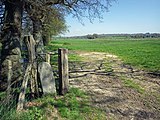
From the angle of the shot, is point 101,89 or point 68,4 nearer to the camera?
point 101,89

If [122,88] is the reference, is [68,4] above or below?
above

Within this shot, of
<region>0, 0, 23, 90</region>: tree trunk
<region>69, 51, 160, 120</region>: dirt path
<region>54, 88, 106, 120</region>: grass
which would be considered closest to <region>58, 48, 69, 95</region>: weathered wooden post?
<region>54, 88, 106, 120</region>: grass

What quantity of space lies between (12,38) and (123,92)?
450 centimetres

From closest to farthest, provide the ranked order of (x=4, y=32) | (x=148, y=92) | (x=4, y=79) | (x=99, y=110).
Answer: (x=99, y=110)
(x=148, y=92)
(x=4, y=79)
(x=4, y=32)

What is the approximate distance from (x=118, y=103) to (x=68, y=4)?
31.5 feet

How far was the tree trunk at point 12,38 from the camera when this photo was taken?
934cm

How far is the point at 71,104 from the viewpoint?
702cm

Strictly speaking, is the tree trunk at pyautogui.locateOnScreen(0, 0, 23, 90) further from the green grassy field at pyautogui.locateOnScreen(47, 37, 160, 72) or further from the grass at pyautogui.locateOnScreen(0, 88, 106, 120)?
the green grassy field at pyautogui.locateOnScreen(47, 37, 160, 72)

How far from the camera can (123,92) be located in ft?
27.1

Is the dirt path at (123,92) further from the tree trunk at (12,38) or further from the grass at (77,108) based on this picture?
the tree trunk at (12,38)

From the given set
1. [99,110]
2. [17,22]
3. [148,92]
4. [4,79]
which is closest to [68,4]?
[17,22]

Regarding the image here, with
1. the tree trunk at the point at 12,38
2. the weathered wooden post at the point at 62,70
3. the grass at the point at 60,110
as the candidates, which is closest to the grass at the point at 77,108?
the grass at the point at 60,110

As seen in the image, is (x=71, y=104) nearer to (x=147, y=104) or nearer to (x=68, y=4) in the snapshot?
(x=147, y=104)

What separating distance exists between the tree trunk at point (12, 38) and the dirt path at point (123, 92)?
229 cm
